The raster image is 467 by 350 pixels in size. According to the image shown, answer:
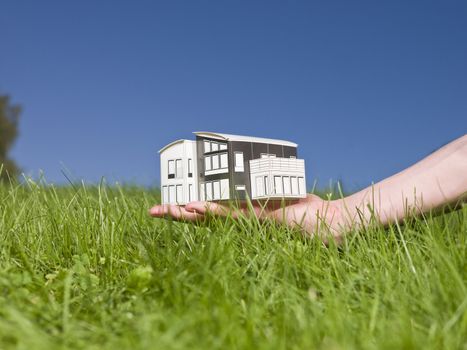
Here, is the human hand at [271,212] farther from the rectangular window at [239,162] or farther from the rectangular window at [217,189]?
the rectangular window at [239,162]

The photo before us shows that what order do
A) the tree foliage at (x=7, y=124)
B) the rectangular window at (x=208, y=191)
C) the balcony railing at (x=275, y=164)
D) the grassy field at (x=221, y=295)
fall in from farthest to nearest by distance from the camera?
the tree foliage at (x=7, y=124), the rectangular window at (x=208, y=191), the balcony railing at (x=275, y=164), the grassy field at (x=221, y=295)

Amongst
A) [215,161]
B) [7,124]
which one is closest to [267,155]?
[215,161]

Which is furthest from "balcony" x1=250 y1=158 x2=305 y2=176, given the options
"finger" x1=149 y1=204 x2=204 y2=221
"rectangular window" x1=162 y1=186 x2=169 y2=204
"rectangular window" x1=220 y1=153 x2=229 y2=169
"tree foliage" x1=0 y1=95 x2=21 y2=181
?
"tree foliage" x1=0 y1=95 x2=21 y2=181

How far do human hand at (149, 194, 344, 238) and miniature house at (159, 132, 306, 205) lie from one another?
6 centimetres

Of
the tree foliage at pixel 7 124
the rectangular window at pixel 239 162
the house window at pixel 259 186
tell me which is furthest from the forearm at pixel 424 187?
the tree foliage at pixel 7 124

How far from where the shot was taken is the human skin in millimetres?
2445

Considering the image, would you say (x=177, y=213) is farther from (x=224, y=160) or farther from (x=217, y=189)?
(x=224, y=160)

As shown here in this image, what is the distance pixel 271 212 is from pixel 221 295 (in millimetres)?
1016

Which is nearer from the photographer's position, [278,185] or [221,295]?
[221,295]

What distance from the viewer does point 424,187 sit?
2.48 metres

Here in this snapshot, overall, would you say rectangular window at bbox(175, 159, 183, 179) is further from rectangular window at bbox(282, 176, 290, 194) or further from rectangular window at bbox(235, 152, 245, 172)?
rectangular window at bbox(282, 176, 290, 194)

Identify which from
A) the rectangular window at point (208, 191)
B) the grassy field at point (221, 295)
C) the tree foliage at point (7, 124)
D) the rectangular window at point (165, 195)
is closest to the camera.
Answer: the grassy field at point (221, 295)

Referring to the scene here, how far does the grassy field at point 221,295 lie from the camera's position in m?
1.34

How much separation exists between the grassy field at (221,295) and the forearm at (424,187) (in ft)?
0.40
